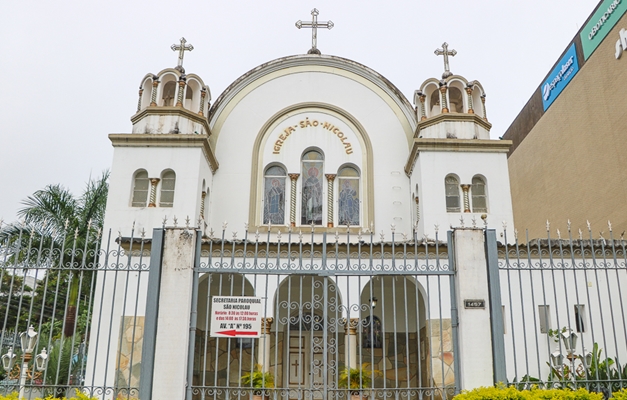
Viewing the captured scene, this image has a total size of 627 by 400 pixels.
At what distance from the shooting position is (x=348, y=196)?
56.1ft

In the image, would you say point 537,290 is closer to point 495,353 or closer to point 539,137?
point 495,353

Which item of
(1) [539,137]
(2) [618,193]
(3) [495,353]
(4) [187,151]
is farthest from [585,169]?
(3) [495,353]

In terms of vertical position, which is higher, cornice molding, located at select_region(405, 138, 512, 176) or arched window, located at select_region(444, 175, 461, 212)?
cornice molding, located at select_region(405, 138, 512, 176)

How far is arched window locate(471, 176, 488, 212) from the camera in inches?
639

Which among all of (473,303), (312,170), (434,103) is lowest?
(473,303)

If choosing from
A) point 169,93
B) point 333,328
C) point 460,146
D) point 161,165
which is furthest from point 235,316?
point 169,93

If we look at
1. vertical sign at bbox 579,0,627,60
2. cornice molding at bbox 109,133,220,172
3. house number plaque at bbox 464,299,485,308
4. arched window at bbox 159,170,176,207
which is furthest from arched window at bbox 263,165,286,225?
vertical sign at bbox 579,0,627,60

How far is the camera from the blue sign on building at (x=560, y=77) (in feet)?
71.8

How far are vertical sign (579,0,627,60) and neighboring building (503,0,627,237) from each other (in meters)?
0.03

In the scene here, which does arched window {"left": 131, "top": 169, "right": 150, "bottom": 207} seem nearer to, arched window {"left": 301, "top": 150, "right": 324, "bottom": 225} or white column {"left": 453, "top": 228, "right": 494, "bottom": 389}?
arched window {"left": 301, "top": 150, "right": 324, "bottom": 225}

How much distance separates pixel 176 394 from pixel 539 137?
21.5 m

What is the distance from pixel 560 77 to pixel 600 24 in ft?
12.1

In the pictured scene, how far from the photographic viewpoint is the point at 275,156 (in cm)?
1736

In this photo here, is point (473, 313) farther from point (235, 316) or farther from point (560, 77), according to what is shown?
point (560, 77)
